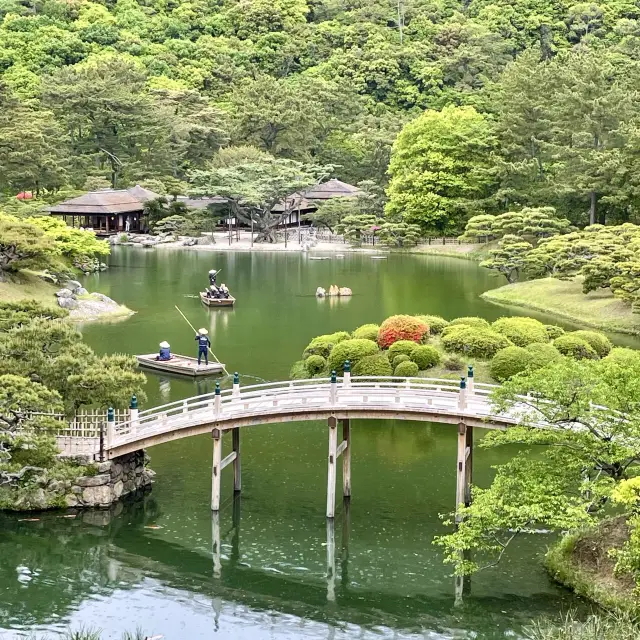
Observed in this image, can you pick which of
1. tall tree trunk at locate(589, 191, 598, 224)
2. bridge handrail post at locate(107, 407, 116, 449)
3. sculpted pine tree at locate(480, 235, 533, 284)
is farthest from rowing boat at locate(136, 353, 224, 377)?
tall tree trunk at locate(589, 191, 598, 224)

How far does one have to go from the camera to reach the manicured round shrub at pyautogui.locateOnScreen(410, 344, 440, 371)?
3381 cm

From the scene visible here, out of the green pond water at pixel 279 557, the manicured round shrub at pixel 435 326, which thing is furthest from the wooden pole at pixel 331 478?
the manicured round shrub at pixel 435 326

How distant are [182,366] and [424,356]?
8946 millimetres

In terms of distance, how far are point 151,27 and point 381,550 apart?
11998cm

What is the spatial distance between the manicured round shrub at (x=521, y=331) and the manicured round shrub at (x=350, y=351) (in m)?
4.40

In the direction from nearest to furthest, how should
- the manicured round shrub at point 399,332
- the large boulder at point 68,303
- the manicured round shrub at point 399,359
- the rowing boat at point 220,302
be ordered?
1. the manicured round shrub at point 399,359
2. the manicured round shrub at point 399,332
3. the large boulder at point 68,303
4. the rowing boat at point 220,302

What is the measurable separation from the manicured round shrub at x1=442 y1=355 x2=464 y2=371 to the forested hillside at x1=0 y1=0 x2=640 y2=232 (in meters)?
27.9

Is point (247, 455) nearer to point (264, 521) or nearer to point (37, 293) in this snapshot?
point (264, 521)

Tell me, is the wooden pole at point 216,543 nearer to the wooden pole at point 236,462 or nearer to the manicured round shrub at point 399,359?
the wooden pole at point 236,462

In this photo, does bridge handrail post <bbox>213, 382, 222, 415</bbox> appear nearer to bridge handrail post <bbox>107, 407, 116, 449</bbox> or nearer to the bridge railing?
the bridge railing

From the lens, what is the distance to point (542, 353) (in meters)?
33.1

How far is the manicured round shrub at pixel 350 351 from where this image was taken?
34.3 meters

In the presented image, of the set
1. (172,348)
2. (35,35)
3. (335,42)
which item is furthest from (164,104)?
(172,348)

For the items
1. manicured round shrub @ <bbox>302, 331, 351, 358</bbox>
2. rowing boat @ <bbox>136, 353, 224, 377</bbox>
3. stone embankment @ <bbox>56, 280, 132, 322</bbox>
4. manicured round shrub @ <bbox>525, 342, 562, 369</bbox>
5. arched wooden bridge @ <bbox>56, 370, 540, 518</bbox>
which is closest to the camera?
arched wooden bridge @ <bbox>56, 370, 540, 518</bbox>
